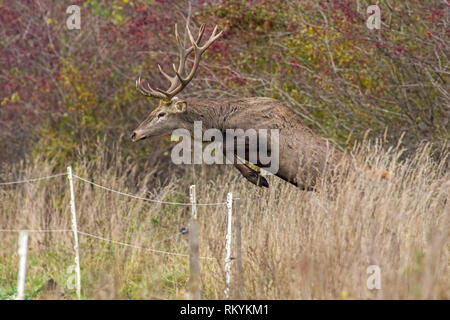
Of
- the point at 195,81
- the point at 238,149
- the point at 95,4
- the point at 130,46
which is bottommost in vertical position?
the point at 238,149

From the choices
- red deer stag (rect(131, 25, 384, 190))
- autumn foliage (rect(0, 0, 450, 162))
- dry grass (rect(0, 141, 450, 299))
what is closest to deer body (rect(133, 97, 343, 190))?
red deer stag (rect(131, 25, 384, 190))

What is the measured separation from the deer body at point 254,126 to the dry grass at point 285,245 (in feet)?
1.09

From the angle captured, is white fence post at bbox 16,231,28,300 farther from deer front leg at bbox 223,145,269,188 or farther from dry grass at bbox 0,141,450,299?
deer front leg at bbox 223,145,269,188

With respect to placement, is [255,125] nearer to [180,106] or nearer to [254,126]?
[254,126]

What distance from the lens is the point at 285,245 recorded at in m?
7.00

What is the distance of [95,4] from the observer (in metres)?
17.4

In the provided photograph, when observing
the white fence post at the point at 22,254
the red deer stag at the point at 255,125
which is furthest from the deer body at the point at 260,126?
the white fence post at the point at 22,254

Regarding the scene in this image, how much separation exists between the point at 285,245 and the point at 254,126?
2.36 m

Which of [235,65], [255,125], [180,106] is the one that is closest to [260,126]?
[255,125]

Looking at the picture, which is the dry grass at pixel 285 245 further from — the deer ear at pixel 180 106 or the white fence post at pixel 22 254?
the deer ear at pixel 180 106
